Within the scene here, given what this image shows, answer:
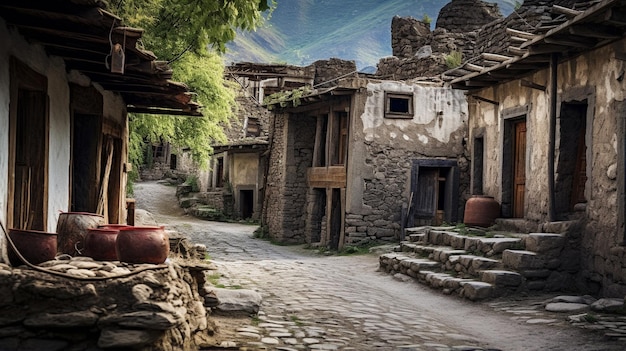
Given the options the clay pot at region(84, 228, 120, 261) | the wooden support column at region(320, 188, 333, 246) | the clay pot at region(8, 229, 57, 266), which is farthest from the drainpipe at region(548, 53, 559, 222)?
the wooden support column at region(320, 188, 333, 246)

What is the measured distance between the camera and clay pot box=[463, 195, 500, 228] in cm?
1267

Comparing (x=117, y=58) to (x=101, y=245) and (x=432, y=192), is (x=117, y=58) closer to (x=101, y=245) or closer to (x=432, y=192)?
(x=101, y=245)

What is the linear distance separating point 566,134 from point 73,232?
304 inches

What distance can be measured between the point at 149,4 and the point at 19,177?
682cm

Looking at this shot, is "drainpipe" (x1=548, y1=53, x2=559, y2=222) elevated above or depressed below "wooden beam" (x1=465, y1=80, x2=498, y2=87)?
below

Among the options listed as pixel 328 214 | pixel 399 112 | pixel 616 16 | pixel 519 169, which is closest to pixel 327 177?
pixel 328 214

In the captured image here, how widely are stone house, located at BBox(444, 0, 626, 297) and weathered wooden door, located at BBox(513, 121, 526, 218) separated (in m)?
0.02

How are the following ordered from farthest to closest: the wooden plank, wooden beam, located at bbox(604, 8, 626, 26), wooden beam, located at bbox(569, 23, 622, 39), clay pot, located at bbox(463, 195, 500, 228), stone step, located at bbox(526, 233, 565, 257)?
the wooden plank < clay pot, located at bbox(463, 195, 500, 228) < stone step, located at bbox(526, 233, 565, 257) < wooden beam, located at bbox(569, 23, 622, 39) < wooden beam, located at bbox(604, 8, 626, 26)

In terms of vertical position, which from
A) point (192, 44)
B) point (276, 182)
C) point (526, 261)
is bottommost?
point (526, 261)

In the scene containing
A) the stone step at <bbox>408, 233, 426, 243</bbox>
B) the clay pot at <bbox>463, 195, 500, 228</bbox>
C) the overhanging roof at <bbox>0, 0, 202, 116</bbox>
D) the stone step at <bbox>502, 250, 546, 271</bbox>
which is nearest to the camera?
the overhanging roof at <bbox>0, 0, 202, 116</bbox>

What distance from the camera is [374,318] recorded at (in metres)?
7.62

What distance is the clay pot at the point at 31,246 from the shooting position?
5141mm

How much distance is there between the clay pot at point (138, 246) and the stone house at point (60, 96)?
87 cm

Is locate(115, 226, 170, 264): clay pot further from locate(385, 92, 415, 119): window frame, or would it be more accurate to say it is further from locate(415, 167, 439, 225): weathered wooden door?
locate(415, 167, 439, 225): weathered wooden door
